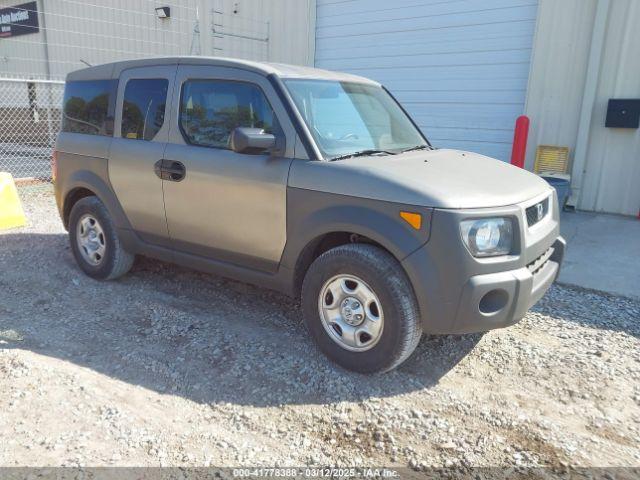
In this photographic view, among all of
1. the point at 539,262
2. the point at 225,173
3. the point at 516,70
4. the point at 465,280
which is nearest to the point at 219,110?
the point at 225,173

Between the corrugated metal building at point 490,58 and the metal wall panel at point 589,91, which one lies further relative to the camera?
the corrugated metal building at point 490,58

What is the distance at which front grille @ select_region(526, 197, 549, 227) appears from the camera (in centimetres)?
322

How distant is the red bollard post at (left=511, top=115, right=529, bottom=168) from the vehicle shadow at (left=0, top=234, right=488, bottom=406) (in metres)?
4.63

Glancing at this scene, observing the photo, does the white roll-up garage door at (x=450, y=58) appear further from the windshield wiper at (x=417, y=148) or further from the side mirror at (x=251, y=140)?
the side mirror at (x=251, y=140)

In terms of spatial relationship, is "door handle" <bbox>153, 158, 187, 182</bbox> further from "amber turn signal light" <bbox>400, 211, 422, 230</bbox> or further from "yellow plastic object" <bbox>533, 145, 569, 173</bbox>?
"yellow plastic object" <bbox>533, 145, 569, 173</bbox>

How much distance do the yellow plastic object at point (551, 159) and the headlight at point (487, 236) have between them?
17.6ft

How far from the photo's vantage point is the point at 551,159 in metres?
7.79

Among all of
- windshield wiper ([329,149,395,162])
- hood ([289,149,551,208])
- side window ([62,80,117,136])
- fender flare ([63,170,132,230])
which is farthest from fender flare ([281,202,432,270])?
side window ([62,80,117,136])

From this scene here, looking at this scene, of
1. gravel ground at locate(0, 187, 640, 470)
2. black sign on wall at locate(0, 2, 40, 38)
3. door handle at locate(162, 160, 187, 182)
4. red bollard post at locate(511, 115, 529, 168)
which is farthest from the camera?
black sign on wall at locate(0, 2, 40, 38)

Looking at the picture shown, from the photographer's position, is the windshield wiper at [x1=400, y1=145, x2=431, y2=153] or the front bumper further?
the windshield wiper at [x1=400, y1=145, x2=431, y2=153]

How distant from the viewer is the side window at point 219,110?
11.9ft

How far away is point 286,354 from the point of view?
11.6 feet

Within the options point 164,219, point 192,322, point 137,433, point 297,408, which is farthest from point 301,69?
point 137,433

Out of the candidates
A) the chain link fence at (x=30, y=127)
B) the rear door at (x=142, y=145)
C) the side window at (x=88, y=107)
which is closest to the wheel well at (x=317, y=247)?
the rear door at (x=142, y=145)
